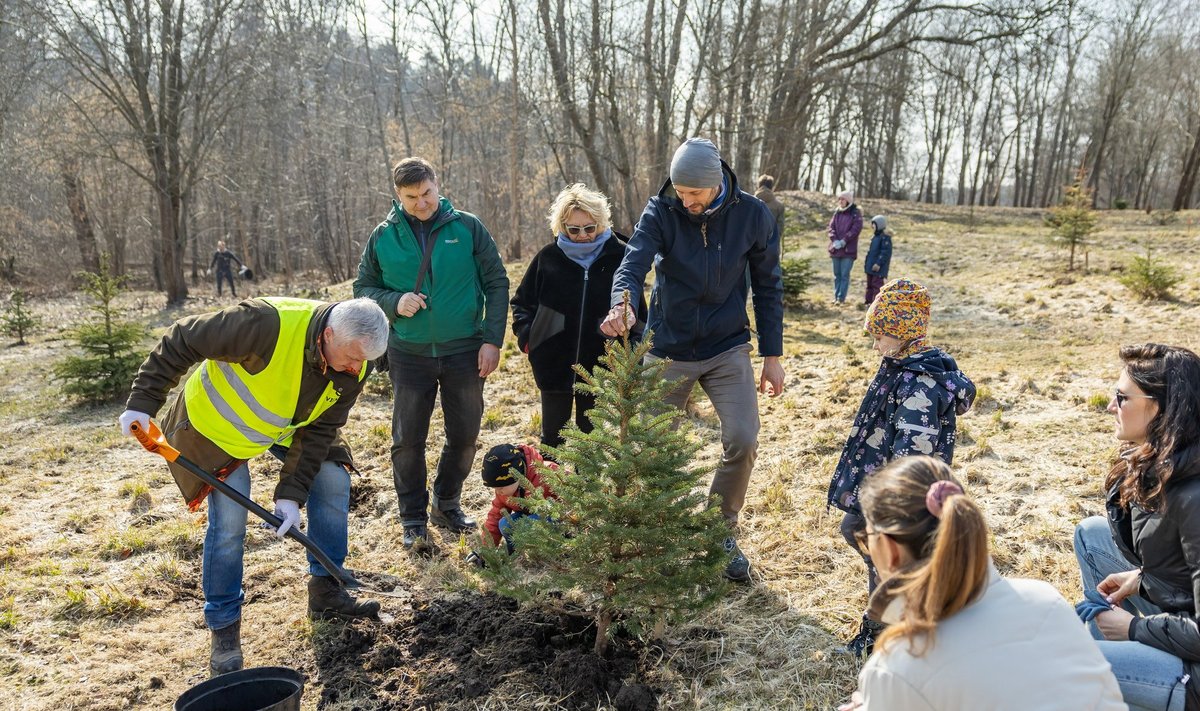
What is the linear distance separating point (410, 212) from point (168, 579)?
8.24 feet

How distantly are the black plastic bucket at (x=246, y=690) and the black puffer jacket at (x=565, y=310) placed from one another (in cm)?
210

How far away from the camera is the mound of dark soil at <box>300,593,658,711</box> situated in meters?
3.02

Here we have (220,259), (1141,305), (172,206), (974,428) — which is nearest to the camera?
(974,428)

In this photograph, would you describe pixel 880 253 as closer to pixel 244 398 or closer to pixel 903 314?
pixel 903 314

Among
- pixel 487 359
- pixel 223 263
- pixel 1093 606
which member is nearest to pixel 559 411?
pixel 487 359

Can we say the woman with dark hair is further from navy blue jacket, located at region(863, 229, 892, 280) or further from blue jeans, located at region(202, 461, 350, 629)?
navy blue jacket, located at region(863, 229, 892, 280)

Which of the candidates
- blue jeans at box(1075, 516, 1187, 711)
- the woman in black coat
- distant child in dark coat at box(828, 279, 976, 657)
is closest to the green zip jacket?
the woman in black coat

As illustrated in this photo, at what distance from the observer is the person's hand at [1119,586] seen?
8.45 feet

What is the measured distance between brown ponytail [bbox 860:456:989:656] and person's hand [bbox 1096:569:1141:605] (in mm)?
1361

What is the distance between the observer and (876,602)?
1779 millimetres

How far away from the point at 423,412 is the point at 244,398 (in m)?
1.33

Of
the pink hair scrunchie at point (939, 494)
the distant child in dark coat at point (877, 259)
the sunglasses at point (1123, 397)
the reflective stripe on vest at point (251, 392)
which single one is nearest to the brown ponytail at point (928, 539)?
the pink hair scrunchie at point (939, 494)

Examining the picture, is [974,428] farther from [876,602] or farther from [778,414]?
[876,602]

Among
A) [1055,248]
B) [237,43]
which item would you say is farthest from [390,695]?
[237,43]
